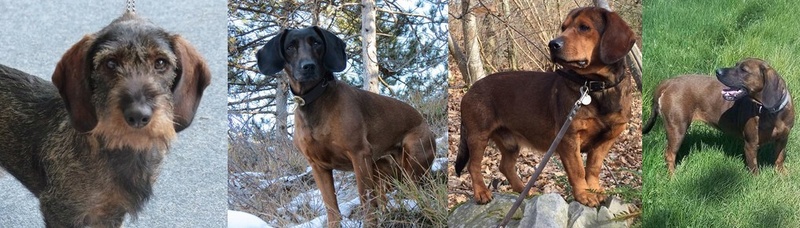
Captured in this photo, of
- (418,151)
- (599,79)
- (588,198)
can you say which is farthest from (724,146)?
(418,151)

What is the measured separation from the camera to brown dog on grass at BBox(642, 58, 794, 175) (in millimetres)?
5047

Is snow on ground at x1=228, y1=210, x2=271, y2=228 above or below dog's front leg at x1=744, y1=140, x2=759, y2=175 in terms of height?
below

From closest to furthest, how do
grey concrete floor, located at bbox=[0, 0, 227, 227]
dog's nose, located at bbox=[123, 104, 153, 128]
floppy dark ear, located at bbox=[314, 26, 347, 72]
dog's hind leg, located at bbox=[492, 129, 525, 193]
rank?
1. dog's nose, located at bbox=[123, 104, 153, 128]
2. floppy dark ear, located at bbox=[314, 26, 347, 72]
3. dog's hind leg, located at bbox=[492, 129, 525, 193]
4. grey concrete floor, located at bbox=[0, 0, 227, 227]

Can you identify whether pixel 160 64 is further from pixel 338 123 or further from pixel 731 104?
pixel 731 104

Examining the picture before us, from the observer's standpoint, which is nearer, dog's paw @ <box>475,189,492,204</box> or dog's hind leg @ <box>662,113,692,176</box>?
dog's paw @ <box>475,189,492,204</box>

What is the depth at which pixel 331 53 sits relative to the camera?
471 cm

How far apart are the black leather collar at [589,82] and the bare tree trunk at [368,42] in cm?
96

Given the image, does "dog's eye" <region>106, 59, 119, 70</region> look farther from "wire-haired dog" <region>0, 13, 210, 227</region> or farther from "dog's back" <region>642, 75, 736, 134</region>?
"dog's back" <region>642, 75, 736, 134</region>

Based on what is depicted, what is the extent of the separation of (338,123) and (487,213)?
2.86 ft

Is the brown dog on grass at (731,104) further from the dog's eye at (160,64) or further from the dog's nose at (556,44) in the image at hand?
the dog's eye at (160,64)

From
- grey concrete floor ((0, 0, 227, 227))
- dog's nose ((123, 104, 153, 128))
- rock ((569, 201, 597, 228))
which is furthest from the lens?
grey concrete floor ((0, 0, 227, 227))

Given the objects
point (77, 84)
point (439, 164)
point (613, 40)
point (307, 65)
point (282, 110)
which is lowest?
point (439, 164)

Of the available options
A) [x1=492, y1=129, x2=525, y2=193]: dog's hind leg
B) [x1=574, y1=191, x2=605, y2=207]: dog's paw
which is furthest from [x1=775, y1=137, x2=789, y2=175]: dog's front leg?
[x1=492, y1=129, x2=525, y2=193]: dog's hind leg

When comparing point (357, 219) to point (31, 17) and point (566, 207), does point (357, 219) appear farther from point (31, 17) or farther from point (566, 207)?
point (31, 17)
